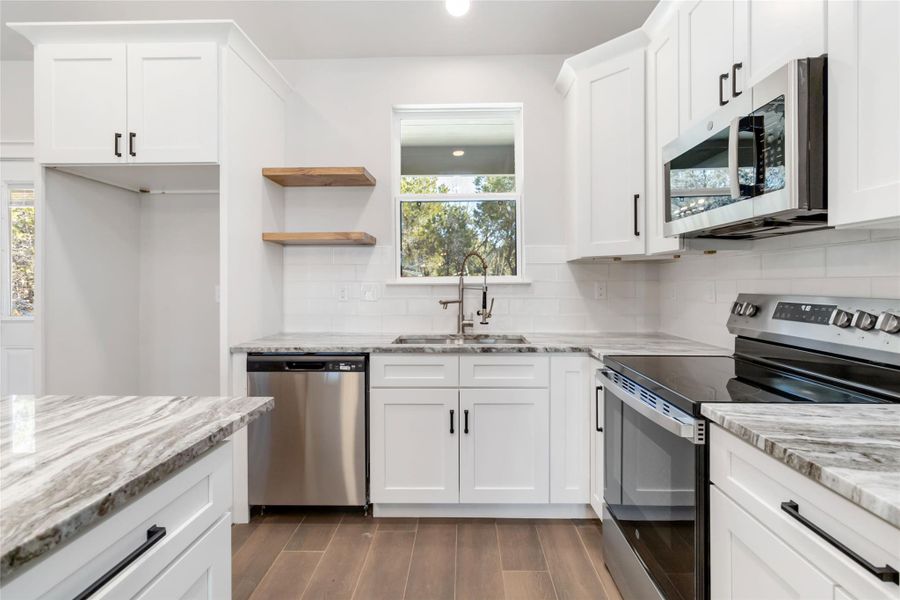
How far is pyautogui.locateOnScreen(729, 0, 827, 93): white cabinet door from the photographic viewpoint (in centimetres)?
129

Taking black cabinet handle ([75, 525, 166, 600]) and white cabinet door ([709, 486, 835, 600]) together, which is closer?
black cabinet handle ([75, 525, 166, 600])


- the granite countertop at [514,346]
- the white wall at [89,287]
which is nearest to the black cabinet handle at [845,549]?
the granite countertop at [514,346]

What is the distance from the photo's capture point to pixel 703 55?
184 centimetres

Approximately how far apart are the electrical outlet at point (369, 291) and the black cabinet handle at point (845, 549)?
2.47m

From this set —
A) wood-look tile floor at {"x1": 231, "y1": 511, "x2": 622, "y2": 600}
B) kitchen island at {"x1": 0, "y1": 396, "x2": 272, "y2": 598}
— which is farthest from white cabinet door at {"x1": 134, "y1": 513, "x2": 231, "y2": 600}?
wood-look tile floor at {"x1": 231, "y1": 511, "x2": 622, "y2": 600}

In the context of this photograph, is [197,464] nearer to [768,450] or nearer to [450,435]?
[768,450]

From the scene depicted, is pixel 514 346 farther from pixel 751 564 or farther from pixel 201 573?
pixel 201 573

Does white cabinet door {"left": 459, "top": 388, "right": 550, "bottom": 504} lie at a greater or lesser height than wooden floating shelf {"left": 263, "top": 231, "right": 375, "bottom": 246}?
lesser

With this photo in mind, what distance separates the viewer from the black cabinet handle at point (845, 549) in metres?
0.67

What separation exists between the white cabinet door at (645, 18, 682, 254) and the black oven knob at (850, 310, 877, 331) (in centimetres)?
75

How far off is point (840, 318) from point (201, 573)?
1844mm

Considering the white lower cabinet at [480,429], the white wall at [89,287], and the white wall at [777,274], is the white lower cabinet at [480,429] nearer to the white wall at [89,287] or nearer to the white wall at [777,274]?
the white wall at [777,274]

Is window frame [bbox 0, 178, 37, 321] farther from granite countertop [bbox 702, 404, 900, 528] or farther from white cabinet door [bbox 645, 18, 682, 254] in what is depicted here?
granite countertop [bbox 702, 404, 900, 528]

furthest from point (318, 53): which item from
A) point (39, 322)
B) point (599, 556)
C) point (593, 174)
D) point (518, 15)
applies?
point (599, 556)
